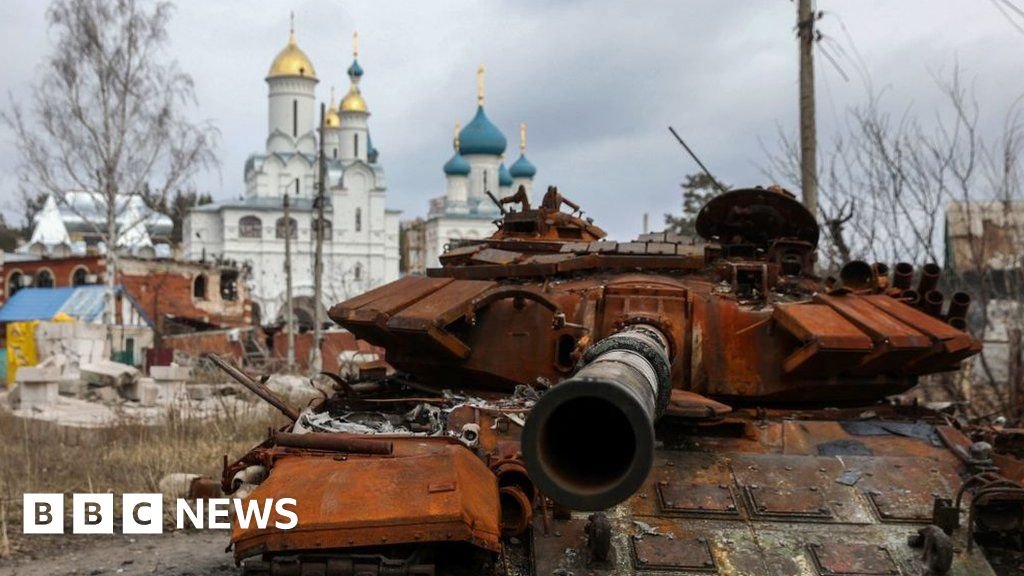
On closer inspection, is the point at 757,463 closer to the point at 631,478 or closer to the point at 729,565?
the point at 729,565

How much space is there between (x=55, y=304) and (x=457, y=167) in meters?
31.3

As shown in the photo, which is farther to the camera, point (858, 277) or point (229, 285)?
point (229, 285)

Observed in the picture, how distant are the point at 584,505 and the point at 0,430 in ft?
50.5

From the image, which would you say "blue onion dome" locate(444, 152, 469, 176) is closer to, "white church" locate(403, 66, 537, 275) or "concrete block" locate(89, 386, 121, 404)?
"white church" locate(403, 66, 537, 275)

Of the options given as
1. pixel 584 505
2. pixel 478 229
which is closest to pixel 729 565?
pixel 584 505

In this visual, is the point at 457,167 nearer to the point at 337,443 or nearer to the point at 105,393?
the point at 105,393

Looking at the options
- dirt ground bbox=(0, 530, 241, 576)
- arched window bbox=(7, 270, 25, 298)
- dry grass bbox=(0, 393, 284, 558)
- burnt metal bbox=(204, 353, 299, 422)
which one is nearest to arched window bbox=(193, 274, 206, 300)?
arched window bbox=(7, 270, 25, 298)

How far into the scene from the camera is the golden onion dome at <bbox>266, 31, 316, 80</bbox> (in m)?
66.7

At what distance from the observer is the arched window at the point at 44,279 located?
47875 mm

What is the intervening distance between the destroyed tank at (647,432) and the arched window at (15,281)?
44.2m

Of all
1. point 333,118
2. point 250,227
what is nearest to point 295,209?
point 250,227

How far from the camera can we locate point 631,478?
3729 millimetres

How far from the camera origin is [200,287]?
5041 centimetres

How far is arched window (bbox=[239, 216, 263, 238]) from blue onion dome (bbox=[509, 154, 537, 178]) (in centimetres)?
1603
